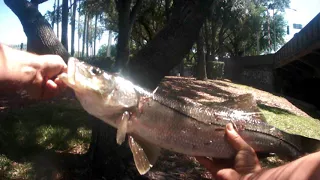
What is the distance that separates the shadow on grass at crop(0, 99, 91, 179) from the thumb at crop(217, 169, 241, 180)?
397cm

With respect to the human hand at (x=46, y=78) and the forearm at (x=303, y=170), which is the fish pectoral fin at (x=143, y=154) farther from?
the forearm at (x=303, y=170)

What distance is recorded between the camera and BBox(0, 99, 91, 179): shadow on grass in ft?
20.5

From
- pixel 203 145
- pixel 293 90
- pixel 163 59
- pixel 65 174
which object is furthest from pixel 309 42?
pixel 203 145

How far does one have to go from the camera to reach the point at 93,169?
6.11 m

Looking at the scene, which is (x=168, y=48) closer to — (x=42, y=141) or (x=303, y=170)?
(x=42, y=141)

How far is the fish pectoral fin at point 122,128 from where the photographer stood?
97.0 inches

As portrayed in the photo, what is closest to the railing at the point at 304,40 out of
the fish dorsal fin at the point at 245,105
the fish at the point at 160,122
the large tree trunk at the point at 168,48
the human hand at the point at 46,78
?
the large tree trunk at the point at 168,48

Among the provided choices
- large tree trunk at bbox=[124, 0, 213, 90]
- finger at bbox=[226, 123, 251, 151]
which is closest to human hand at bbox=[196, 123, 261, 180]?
finger at bbox=[226, 123, 251, 151]

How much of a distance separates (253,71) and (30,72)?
35010 mm

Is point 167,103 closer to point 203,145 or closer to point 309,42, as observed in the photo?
point 203,145

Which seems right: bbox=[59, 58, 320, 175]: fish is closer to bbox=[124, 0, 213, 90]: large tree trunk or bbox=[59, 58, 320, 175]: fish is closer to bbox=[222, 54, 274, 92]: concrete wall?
bbox=[124, 0, 213, 90]: large tree trunk

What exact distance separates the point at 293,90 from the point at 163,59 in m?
22.7

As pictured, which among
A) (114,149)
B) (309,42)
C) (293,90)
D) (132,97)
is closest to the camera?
(132,97)

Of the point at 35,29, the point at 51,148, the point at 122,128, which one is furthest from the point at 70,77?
the point at 51,148
